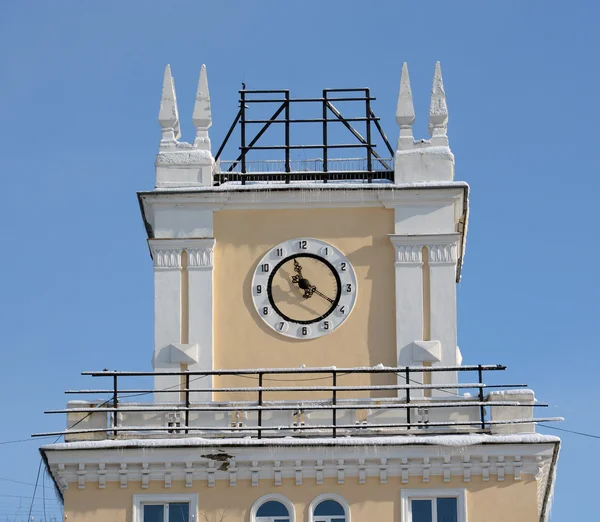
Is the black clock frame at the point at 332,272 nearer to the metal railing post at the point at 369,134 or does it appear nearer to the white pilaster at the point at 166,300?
the white pilaster at the point at 166,300

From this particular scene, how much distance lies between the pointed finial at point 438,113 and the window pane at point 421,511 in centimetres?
783

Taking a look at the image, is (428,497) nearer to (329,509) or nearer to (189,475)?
(329,509)

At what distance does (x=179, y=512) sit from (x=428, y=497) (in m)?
4.15

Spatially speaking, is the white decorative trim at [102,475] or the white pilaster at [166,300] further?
the white pilaster at [166,300]

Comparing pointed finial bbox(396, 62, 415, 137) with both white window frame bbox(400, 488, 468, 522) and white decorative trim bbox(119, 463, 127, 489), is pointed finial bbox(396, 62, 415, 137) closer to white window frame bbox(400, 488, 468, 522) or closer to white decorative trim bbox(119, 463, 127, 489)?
white window frame bbox(400, 488, 468, 522)

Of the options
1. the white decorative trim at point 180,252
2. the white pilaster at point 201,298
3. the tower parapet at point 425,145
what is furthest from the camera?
the tower parapet at point 425,145

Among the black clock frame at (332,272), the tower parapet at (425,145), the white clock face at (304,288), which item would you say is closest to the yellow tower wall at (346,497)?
the white clock face at (304,288)

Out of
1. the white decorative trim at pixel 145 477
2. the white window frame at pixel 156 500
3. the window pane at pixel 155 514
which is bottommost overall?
the window pane at pixel 155 514

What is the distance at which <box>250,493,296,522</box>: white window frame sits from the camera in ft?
120

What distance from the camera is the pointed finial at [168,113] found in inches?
1631

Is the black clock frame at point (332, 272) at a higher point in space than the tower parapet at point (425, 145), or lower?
lower

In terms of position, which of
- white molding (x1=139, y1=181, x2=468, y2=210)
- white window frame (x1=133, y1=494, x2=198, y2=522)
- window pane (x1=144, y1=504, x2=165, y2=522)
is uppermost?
white molding (x1=139, y1=181, x2=468, y2=210)

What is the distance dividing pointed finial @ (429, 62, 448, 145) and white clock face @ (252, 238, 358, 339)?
117 inches

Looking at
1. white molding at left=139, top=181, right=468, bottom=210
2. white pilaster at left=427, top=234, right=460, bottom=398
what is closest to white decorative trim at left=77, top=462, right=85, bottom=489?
white molding at left=139, top=181, right=468, bottom=210
